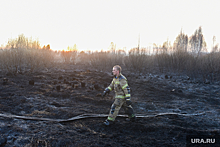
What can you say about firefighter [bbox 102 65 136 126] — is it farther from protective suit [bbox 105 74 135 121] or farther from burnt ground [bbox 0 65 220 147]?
burnt ground [bbox 0 65 220 147]

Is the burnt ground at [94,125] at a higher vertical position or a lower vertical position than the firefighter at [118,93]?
lower

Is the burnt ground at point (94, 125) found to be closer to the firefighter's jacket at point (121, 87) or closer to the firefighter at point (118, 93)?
the firefighter at point (118, 93)

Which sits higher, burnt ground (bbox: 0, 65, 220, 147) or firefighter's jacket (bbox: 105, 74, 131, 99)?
firefighter's jacket (bbox: 105, 74, 131, 99)

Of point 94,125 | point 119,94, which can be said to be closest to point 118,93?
point 119,94

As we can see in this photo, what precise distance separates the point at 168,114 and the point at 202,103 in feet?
8.11

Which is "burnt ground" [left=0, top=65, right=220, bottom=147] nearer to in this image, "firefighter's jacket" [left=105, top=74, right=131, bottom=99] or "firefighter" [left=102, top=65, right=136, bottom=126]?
"firefighter" [left=102, top=65, right=136, bottom=126]

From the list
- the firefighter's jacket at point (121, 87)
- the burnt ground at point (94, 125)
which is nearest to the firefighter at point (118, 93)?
the firefighter's jacket at point (121, 87)

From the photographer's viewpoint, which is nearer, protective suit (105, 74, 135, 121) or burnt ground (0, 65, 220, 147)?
burnt ground (0, 65, 220, 147)

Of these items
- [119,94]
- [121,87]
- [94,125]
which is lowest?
[94,125]

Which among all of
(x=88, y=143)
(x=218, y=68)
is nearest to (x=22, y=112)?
(x=88, y=143)

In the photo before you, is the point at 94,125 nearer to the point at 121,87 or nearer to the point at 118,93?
the point at 118,93

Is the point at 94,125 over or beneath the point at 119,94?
beneath

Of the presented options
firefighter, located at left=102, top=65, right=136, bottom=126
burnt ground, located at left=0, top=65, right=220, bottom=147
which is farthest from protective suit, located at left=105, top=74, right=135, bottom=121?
burnt ground, located at left=0, top=65, right=220, bottom=147

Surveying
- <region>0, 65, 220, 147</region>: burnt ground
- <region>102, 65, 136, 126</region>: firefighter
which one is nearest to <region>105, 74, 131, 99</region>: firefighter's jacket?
<region>102, 65, 136, 126</region>: firefighter
